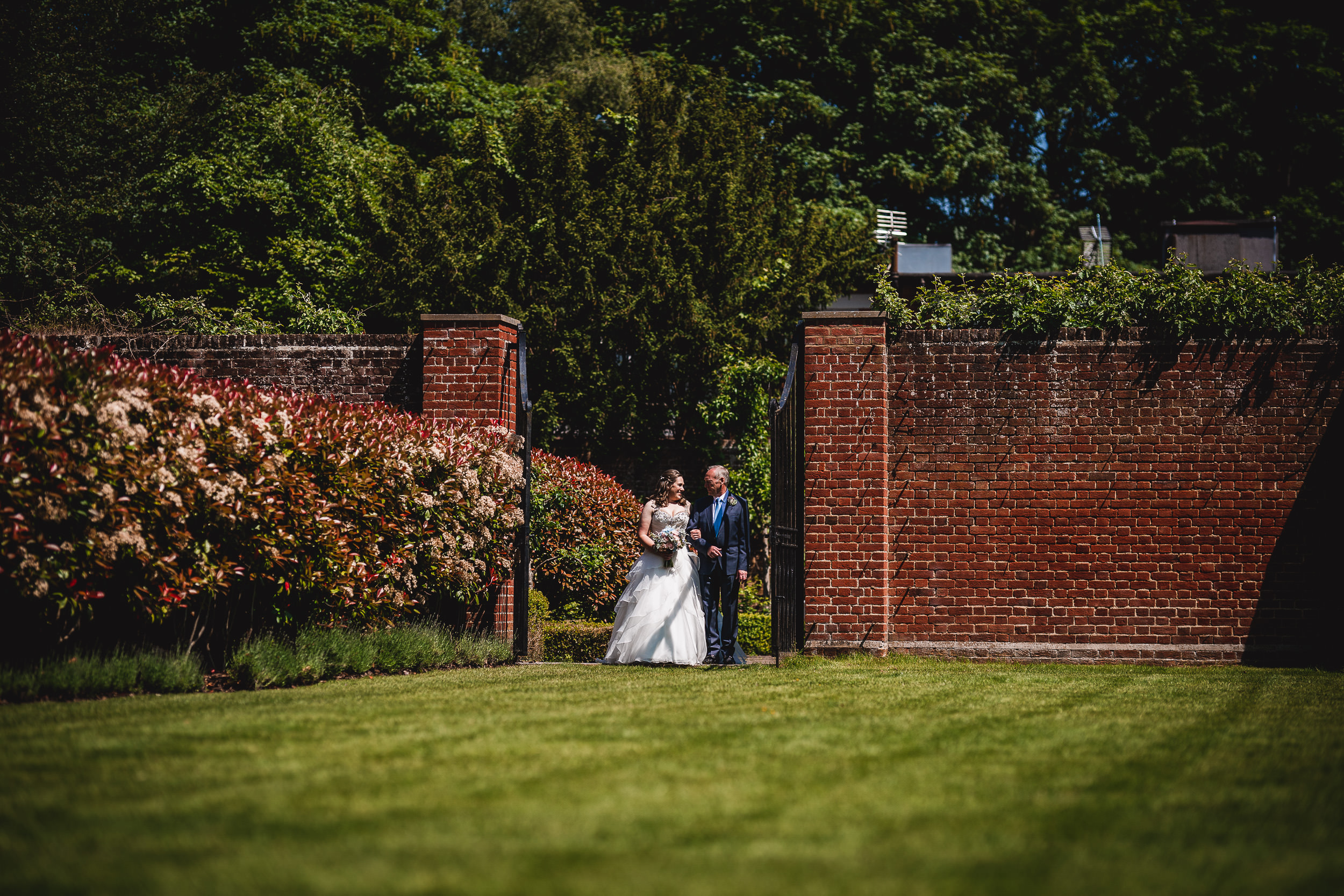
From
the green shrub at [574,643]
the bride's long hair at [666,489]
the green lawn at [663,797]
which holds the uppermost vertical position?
the bride's long hair at [666,489]

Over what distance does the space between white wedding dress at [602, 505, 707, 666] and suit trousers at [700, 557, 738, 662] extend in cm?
10

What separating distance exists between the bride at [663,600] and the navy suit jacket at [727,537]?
0.13 metres

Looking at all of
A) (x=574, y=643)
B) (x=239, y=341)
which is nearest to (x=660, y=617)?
(x=574, y=643)

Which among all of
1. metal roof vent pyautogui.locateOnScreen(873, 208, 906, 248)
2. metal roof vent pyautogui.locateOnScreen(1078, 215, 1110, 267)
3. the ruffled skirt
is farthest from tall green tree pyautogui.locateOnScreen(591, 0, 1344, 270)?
the ruffled skirt

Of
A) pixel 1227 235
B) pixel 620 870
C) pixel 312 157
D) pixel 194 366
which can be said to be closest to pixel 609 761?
pixel 620 870

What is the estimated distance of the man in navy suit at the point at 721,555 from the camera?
10.1 metres

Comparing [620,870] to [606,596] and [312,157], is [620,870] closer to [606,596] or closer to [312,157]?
[606,596]

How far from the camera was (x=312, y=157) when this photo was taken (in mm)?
19625

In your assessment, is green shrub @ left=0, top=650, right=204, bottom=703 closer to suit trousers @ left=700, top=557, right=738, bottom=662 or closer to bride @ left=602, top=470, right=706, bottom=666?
bride @ left=602, top=470, right=706, bottom=666

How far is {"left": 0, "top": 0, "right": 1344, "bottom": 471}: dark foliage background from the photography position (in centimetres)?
1719

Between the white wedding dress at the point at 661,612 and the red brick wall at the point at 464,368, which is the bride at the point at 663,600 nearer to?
the white wedding dress at the point at 661,612

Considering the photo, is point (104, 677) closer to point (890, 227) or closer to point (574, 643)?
point (574, 643)

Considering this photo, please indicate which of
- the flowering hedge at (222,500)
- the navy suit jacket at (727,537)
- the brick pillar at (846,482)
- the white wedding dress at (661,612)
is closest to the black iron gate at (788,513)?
the brick pillar at (846,482)

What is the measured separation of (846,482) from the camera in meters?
10.2
